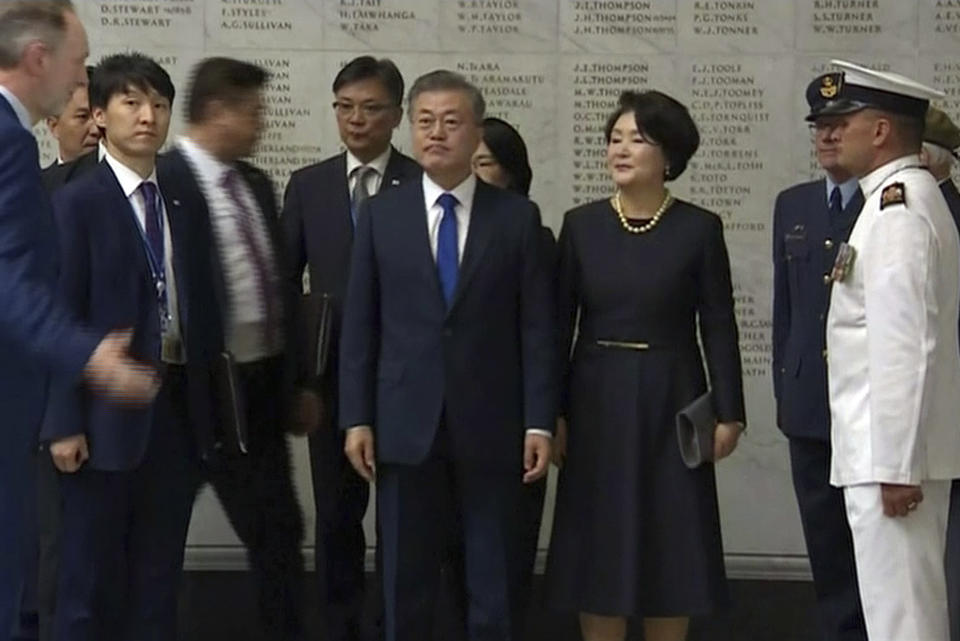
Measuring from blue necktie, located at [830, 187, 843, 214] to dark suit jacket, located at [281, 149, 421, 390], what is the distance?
4.14 ft

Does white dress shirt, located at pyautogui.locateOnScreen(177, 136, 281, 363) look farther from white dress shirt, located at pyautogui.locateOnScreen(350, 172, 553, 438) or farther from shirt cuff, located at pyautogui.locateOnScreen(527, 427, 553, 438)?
shirt cuff, located at pyautogui.locateOnScreen(527, 427, 553, 438)

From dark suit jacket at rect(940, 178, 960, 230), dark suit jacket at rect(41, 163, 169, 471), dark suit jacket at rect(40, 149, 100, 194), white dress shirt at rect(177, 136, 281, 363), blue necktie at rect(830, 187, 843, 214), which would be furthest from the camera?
blue necktie at rect(830, 187, 843, 214)

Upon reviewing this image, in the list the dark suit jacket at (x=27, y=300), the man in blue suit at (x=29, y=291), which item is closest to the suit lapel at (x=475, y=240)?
the man in blue suit at (x=29, y=291)

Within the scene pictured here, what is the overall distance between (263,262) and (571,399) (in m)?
0.96

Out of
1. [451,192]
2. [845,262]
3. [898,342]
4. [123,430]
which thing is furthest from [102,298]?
[898,342]

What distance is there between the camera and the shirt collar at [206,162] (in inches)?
207

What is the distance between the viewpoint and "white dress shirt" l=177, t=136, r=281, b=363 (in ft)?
17.0

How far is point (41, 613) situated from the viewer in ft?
17.4

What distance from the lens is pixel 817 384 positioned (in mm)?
5609

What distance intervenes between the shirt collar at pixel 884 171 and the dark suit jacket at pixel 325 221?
A: 152 centimetres

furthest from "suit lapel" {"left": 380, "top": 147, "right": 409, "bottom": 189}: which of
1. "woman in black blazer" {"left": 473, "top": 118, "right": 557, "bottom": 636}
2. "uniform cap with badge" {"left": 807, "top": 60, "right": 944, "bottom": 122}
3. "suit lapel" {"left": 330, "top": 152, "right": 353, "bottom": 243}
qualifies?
"uniform cap with badge" {"left": 807, "top": 60, "right": 944, "bottom": 122}

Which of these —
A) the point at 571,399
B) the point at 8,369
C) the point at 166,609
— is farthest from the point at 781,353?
the point at 8,369

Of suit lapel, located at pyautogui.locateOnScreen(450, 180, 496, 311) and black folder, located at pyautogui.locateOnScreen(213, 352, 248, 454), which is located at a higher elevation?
suit lapel, located at pyautogui.locateOnScreen(450, 180, 496, 311)

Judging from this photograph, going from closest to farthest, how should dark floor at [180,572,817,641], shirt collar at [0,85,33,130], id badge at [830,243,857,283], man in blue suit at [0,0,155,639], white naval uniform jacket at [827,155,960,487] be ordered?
man in blue suit at [0,0,155,639] → shirt collar at [0,85,33,130] → white naval uniform jacket at [827,155,960,487] → id badge at [830,243,857,283] → dark floor at [180,572,817,641]
